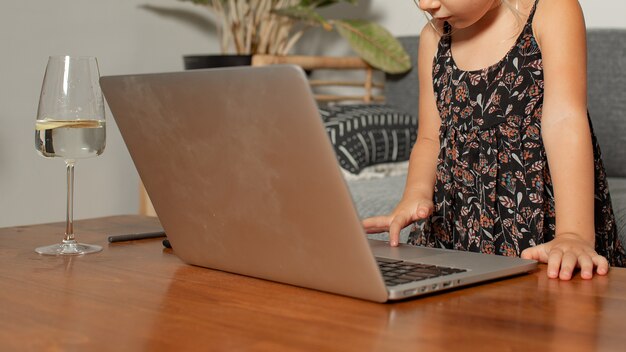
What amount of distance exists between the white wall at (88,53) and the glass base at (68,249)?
1832mm

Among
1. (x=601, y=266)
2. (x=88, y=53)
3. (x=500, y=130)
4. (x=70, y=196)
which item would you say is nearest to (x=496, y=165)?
(x=500, y=130)

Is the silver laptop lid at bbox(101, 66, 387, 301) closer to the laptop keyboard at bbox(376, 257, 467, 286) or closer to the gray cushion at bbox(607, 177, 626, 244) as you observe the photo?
the laptop keyboard at bbox(376, 257, 467, 286)

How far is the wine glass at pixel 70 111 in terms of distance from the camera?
102 cm

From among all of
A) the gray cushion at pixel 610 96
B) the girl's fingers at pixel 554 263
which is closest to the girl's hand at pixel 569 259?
the girl's fingers at pixel 554 263

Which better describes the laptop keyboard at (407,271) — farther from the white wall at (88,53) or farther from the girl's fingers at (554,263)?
the white wall at (88,53)

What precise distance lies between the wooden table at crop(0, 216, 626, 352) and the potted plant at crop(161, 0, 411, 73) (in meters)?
2.06

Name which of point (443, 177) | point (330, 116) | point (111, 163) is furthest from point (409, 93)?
point (443, 177)

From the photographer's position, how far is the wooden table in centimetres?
64

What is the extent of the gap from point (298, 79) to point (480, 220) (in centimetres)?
83

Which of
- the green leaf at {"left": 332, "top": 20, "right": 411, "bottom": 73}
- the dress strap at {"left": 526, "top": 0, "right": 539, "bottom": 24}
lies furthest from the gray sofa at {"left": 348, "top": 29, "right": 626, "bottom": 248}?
the dress strap at {"left": 526, "top": 0, "right": 539, "bottom": 24}

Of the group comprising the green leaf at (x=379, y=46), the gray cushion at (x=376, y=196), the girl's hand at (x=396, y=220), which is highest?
the green leaf at (x=379, y=46)

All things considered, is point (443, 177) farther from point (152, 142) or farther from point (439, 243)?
point (152, 142)

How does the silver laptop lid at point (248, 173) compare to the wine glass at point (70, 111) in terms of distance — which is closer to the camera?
the silver laptop lid at point (248, 173)

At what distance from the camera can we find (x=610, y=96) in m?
2.50
